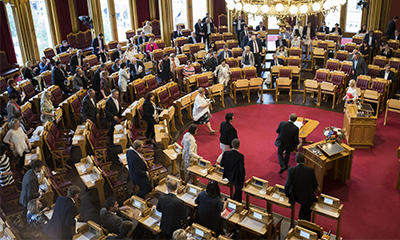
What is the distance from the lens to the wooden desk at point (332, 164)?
823 cm

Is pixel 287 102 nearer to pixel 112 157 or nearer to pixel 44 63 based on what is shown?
pixel 112 157

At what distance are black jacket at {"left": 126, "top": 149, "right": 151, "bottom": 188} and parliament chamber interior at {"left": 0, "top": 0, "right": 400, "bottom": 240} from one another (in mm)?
22

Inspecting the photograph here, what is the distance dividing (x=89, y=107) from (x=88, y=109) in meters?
0.07

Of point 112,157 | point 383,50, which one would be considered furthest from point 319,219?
point 383,50

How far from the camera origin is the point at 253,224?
20.6 ft

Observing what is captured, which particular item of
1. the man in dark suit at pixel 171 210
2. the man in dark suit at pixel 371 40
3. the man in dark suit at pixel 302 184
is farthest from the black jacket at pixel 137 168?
the man in dark suit at pixel 371 40

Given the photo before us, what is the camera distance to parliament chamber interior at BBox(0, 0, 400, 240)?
6477 mm

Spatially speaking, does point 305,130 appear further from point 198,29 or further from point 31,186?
point 198,29

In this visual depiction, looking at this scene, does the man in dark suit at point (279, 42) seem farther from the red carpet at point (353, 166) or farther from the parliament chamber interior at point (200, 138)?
the red carpet at point (353, 166)

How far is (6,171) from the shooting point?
776cm

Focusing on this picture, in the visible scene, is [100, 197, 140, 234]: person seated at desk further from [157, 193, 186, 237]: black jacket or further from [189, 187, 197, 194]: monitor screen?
[189, 187, 197, 194]: monitor screen

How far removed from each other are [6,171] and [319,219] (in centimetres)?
663

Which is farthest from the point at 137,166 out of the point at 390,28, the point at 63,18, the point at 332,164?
the point at 390,28

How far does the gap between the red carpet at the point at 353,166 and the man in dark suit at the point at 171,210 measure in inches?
109
